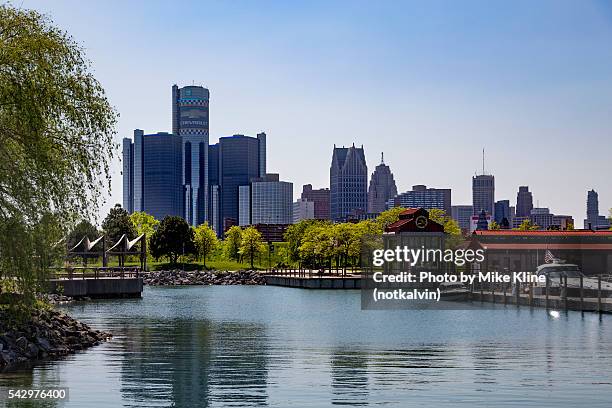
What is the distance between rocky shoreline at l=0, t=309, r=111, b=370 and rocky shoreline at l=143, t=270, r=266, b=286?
323 feet

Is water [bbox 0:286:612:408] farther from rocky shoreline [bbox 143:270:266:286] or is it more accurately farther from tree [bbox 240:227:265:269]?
tree [bbox 240:227:265:269]

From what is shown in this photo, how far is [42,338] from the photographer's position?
41.6 m

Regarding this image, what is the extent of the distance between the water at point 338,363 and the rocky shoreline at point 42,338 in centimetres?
110

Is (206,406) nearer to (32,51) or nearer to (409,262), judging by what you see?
(32,51)

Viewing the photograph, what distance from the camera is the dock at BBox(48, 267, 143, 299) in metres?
91.6

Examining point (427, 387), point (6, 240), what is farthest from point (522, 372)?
point (6, 240)

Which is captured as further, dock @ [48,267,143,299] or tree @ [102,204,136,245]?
tree @ [102,204,136,245]

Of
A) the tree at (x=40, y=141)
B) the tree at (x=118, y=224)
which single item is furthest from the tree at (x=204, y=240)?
the tree at (x=40, y=141)

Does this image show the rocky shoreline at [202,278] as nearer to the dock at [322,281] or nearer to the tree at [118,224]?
the dock at [322,281]

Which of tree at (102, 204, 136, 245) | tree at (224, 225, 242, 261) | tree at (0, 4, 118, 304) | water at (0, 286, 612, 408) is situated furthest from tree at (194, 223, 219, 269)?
tree at (0, 4, 118, 304)

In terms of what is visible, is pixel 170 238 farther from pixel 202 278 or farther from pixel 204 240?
pixel 202 278

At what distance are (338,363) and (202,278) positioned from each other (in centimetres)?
11286

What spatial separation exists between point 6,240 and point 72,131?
4760 millimetres

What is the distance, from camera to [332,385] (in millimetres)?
33844
